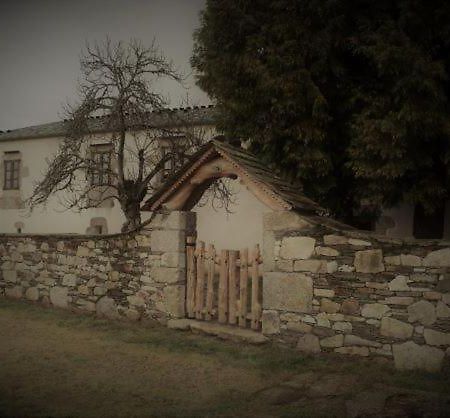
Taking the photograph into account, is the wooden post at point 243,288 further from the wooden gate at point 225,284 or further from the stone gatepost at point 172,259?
the stone gatepost at point 172,259

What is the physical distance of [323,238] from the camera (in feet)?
16.8

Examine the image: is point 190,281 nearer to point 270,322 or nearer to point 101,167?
point 270,322

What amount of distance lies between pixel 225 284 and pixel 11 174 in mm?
14817

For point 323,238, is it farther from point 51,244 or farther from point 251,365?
point 51,244

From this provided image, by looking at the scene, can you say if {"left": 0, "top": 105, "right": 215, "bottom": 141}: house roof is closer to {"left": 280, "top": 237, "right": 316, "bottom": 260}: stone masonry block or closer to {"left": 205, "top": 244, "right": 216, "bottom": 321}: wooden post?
{"left": 205, "top": 244, "right": 216, "bottom": 321}: wooden post

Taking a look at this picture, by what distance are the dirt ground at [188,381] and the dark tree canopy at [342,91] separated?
3826 mm

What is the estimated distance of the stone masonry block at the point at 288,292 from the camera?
5.22 m

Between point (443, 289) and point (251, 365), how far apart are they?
2254mm

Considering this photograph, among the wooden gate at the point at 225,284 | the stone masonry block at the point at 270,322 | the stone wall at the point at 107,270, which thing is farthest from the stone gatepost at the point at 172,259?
the stone masonry block at the point at 270,322

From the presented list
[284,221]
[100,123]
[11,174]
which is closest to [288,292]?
[284,221]

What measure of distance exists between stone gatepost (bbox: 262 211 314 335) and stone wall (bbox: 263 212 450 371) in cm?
1

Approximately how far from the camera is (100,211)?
15.4 m

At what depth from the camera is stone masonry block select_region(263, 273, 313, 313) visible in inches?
205

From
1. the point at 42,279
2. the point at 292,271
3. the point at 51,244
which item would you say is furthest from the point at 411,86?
the point at 42,279
